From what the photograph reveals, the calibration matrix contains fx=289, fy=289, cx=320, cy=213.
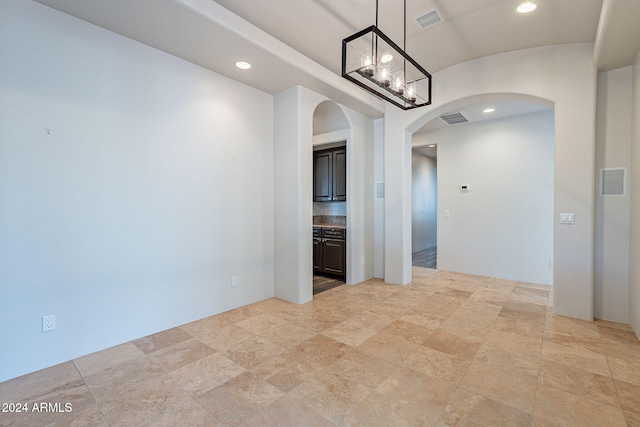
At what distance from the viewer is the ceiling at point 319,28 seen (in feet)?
7.72

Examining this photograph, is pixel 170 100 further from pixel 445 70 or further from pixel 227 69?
pixel 445 70

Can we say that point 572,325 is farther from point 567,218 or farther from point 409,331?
point 409,331

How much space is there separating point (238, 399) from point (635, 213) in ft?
13.5

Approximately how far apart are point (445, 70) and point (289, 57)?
2339 mm

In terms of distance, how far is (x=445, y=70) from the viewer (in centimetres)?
409

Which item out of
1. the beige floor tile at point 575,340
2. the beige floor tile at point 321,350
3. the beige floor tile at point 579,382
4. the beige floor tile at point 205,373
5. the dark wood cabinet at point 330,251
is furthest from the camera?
the dark wood cabinet at point 330,251

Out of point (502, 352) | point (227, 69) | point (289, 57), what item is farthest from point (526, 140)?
point (227, 69)

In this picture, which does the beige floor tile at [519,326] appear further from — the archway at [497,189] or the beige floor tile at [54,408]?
the beige floor tile at [54,408]

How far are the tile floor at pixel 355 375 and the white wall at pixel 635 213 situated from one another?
10.5 inches

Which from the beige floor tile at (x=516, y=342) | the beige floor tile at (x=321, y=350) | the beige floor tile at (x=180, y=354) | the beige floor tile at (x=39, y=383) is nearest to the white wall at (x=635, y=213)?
the beige floor tile at (x=516, y=342)

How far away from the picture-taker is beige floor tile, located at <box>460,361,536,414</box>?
1906 mm

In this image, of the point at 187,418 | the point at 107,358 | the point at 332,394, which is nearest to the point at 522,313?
the point at 332,394

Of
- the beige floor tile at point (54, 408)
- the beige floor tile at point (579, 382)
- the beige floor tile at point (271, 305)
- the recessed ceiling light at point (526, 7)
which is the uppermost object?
the recessed ceiling light at point (526, 7)

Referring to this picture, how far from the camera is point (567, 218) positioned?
10.9 feet
